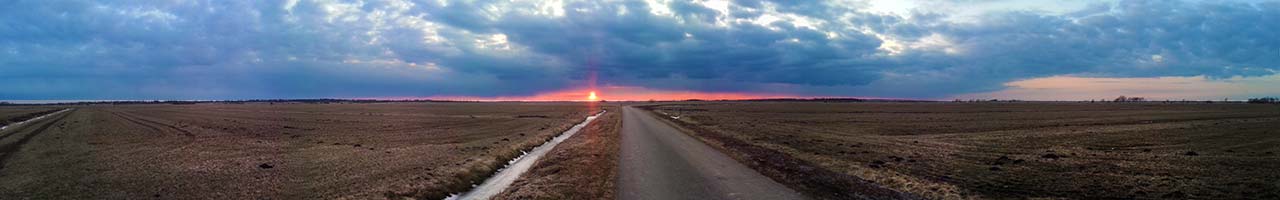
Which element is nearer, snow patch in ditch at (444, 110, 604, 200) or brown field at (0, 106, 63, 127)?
snow patch in ditch at (444, 110, 604, 200)

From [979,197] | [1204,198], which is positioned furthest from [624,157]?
[1204,198]

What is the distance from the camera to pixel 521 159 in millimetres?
23156

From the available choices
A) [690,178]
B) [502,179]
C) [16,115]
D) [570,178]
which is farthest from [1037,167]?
[16,115]

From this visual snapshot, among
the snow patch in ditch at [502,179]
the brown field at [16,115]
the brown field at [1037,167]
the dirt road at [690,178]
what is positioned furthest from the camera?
the brown field at [16,115]

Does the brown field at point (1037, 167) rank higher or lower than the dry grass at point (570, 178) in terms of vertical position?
higher

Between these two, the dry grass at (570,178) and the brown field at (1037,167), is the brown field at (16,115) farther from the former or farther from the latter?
the brown field at (1037,167)

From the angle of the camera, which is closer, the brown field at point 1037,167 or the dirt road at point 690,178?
the brown field at point 1037,167

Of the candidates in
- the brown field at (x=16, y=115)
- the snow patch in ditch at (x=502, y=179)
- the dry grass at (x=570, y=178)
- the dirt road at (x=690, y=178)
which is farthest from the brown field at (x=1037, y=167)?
the brown field at (x=16, y=115)

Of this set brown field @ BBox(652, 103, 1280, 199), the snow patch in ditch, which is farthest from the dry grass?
brown field @ BBox(652, 103, 1280, 199)

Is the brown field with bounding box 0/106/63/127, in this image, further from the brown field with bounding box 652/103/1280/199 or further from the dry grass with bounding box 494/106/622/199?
the brown field with bounding box 652/103/1280/199

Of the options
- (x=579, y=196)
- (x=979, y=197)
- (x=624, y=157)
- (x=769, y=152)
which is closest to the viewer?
(x=979, y=197)

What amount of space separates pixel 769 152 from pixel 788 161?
3204mm

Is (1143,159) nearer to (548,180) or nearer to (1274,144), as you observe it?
(1274,144)

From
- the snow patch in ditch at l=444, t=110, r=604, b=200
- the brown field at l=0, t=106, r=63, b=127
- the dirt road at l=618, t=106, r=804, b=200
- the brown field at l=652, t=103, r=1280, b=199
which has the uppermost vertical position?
the brown field at l=652, t=103, r=1280, b=199
